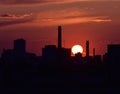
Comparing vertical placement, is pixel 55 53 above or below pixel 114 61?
above

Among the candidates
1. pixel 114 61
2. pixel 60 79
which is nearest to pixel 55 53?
pixel 114 61

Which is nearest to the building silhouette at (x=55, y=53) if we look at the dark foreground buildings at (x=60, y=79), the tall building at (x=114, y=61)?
the dark foreground buildings at (x=60, y=79)

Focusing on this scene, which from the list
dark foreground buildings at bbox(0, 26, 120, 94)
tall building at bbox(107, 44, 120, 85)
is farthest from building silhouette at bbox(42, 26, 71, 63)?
tall building at bbox(107, 44, 120, 85)

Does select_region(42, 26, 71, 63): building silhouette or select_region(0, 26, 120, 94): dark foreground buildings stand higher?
select_region(42, 26, 71, 63): building silhouette

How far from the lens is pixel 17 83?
8425cm

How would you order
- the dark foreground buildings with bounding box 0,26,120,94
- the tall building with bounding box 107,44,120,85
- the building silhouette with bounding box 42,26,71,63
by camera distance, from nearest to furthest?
the dark foreground buildings with bounding box 0,26,120,94, the tall building with bounding box 107,44,120,85, the building silhouette with bounding box 42,26,71,63

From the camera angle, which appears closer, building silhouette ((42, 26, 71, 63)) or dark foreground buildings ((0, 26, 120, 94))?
dark foreground buildings ((0, 26, 120, 94))

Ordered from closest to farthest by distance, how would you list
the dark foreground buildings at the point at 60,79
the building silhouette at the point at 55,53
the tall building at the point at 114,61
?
the dark foreground buildings at the point at 60,79 < the tall building at the point at 114,61 < the building silhouette at the point at 55,53

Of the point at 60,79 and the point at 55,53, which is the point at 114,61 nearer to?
the point at 60,79

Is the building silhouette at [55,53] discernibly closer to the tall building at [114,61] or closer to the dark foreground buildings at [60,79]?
the dark foreground buildings at [60,79]

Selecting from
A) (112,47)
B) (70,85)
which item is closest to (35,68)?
(112,47)

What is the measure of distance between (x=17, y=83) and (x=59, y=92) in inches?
557

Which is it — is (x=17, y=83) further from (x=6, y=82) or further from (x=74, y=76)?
(x=74, y=76)

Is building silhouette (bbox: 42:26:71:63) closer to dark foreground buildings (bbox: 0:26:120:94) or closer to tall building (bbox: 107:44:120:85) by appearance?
dark foreground buildings (bbox: 0:26:120:94)
